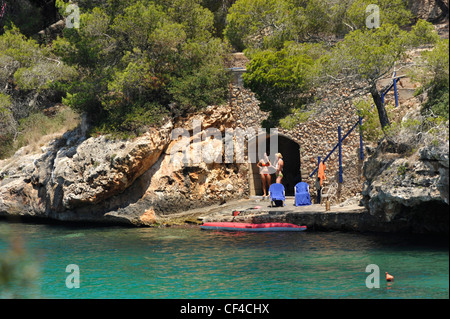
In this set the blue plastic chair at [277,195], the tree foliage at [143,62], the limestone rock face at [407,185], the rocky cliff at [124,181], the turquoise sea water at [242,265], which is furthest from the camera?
the tree foliage at [143,62]

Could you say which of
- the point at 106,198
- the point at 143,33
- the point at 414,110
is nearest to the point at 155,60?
the point at 143,33

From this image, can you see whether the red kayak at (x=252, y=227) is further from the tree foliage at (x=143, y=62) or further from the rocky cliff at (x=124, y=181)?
the tree foliage at (x=143, y=62)

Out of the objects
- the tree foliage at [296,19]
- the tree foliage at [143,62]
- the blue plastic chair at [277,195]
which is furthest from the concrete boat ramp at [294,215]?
the tree foliage at [296,19]

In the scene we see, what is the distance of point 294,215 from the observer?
54.0 ft

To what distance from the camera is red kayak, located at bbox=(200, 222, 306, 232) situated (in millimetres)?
15970

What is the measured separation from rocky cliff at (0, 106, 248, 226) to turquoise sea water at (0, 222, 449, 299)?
293cm

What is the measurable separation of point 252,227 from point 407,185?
5.92 metres

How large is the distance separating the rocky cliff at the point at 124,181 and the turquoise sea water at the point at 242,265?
293cm

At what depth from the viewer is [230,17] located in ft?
67.9

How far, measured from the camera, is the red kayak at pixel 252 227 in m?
16.0

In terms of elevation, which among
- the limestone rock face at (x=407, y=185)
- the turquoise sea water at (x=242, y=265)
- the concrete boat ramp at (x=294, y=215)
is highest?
the limestone rock face at (x=407, y=185)

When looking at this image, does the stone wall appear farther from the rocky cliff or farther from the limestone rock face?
the limestone rock face

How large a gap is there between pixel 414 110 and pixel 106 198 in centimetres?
1226

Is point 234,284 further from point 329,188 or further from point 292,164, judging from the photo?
point 292,164
